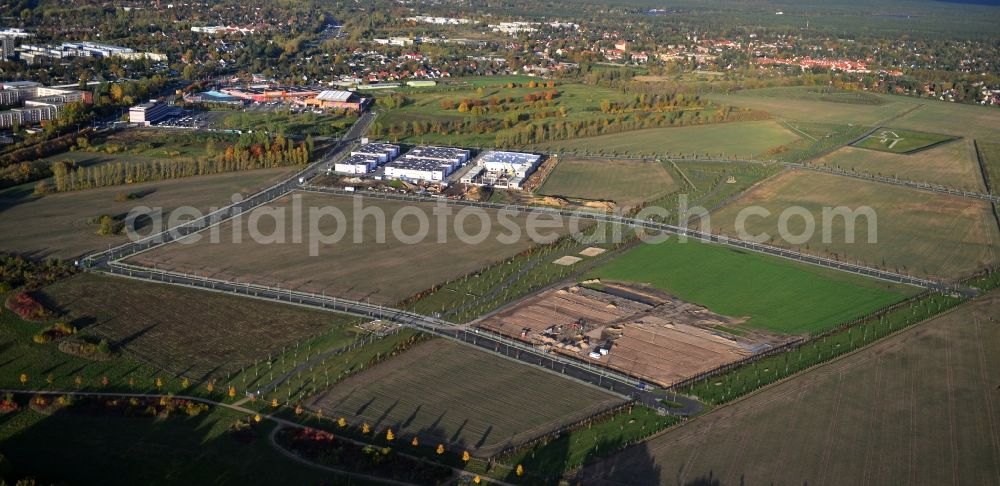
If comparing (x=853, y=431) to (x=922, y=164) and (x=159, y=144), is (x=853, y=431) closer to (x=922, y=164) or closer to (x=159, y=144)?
(x=922, y=164)

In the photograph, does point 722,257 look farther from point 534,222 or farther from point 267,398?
point 267,398

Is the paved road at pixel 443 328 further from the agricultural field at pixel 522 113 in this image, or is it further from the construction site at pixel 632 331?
the agricultural field at pixel 522 113

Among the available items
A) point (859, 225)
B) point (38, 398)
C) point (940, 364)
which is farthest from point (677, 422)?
point (859, 225)

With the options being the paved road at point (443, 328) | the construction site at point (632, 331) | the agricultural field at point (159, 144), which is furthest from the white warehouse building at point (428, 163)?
the paved road at point (443, 328)

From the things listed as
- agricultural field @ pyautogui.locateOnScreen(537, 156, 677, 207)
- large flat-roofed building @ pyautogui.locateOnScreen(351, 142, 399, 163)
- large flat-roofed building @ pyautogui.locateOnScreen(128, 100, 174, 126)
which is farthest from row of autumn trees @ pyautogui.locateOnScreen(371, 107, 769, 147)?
large flat-roofed building @ pyautogui.locateOnScreen(128, 100, 174, 126)

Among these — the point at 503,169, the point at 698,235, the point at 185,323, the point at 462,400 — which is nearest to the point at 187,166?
the point at 503,169
